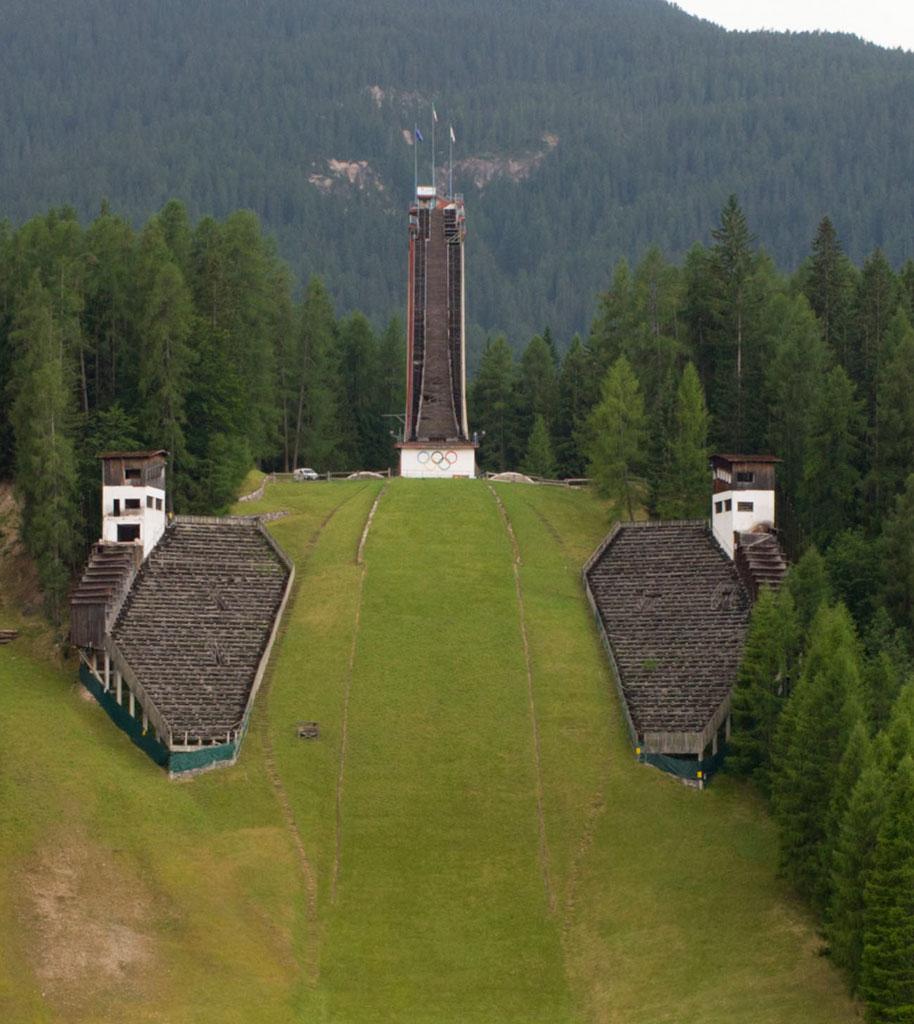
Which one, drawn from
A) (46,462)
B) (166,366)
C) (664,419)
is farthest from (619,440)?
(46,462)

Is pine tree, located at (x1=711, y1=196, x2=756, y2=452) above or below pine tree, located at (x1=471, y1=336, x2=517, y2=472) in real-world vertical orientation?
above

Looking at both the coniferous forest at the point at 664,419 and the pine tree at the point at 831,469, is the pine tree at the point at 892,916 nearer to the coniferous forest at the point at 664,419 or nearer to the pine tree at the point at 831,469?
the coniferous forest at the point at 664,419

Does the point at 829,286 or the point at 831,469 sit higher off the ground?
the point at 829,286

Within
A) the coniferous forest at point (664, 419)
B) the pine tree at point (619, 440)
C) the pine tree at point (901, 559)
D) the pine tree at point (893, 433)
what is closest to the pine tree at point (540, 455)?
the coniferous forest at point (664, 419)

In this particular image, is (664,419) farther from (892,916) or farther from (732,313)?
(892,916)

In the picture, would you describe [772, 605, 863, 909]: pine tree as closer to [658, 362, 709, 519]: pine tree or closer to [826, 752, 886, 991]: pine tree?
[826, 752, 886, 991]: pine tree

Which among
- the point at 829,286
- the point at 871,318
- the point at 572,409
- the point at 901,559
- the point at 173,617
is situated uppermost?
the point at 829,286

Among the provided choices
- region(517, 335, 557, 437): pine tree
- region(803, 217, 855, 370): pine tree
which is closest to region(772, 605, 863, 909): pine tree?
region(803, 217, 855, 370): pine tree
